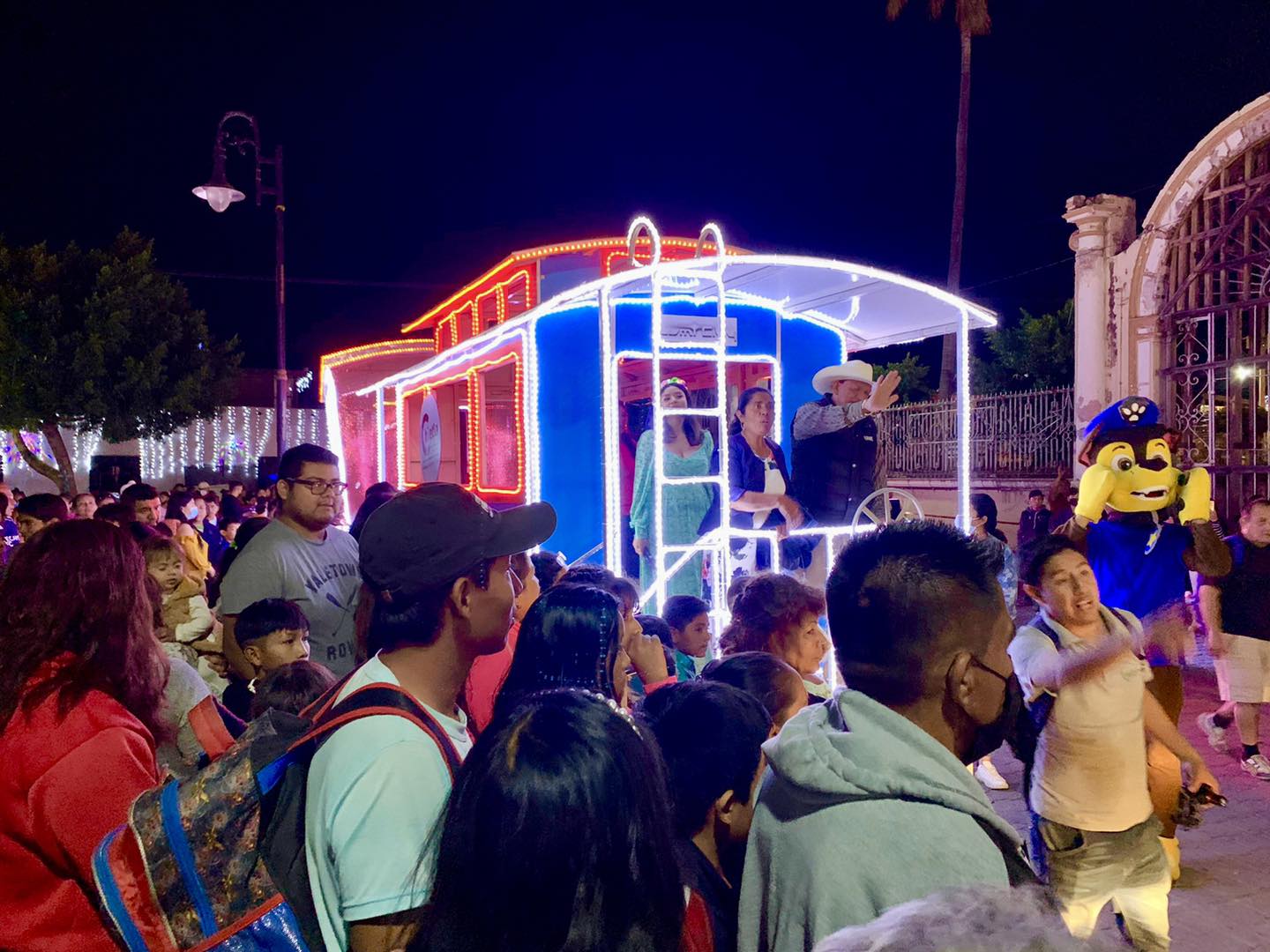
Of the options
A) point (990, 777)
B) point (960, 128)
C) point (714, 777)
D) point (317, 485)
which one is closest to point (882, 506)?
point (990, 777)

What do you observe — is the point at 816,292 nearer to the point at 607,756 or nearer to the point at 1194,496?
the point at 1194,496

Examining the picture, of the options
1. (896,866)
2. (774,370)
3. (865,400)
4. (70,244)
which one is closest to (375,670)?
(896,866)

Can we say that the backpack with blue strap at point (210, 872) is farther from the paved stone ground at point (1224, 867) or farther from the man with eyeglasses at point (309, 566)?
the paved stone ground at point (1224, 867)

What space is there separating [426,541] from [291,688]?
1.56 metres

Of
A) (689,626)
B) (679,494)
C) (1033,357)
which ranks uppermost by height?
(1033,357)

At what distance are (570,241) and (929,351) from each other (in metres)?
37.0

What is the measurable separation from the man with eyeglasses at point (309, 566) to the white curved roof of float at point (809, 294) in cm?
292

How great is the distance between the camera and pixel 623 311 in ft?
30.0

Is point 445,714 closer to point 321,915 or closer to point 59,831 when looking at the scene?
point 321,915

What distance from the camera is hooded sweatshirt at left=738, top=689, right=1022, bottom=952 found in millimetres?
1444

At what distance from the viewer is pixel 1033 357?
1118 inches

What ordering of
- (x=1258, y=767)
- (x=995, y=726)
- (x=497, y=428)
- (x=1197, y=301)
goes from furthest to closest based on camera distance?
(x=1197, y=301)
(x=497, y=428)
(x=1258, y=767)
(x=995, y=726)

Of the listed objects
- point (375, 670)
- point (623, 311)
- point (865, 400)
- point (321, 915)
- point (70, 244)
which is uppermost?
point (70, 244)

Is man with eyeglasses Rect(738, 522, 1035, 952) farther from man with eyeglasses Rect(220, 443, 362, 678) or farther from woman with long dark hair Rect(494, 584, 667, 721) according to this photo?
man with eyeglasses Rect(220, 443, 362, 678)
